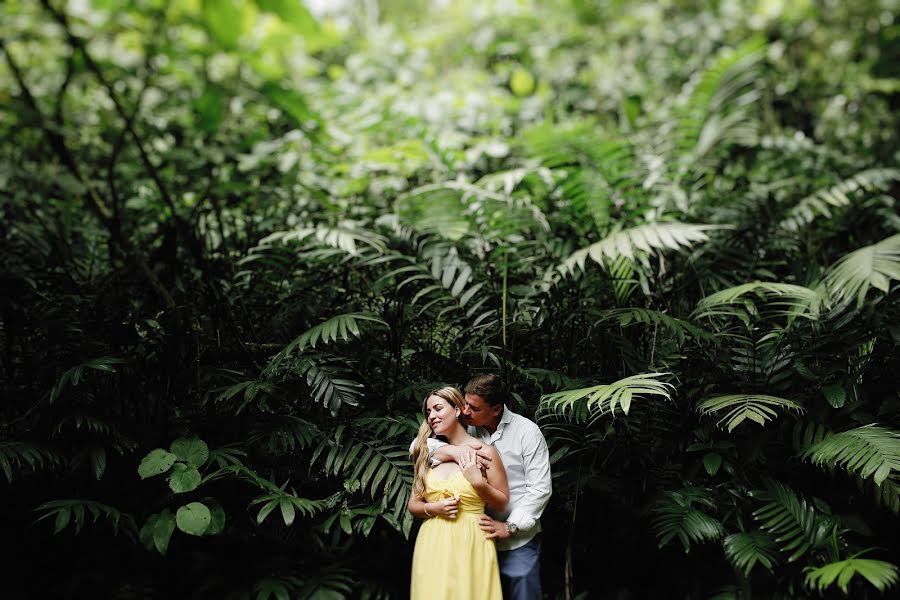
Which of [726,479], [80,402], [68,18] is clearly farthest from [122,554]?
[726,479]

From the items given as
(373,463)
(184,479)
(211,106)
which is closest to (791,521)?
(373,463)

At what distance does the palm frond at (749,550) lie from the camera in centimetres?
275

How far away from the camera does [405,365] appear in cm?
359

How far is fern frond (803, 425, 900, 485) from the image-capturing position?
2.61 m

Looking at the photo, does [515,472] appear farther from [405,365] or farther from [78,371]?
[78,371]

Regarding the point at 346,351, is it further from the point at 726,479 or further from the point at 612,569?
the point at 726,479

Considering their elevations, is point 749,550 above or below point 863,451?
below

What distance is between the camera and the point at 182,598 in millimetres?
3111

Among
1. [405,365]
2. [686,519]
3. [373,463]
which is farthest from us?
[405,365]

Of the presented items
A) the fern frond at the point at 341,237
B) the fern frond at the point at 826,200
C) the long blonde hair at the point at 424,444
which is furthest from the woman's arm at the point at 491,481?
the fern frond at the point at 826,200

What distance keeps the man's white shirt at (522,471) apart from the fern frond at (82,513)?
4.86 ft

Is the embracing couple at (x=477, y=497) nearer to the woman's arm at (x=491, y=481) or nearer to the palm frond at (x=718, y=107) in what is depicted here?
the woman's arm at (x=491, y=481)

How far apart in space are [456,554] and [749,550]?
53.8 inches

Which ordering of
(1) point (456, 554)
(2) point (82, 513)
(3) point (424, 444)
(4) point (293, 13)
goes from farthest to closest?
(2) point (82, 513), (3) point (424, 444), (1) point (456, 554), (4) point (293, 13)
